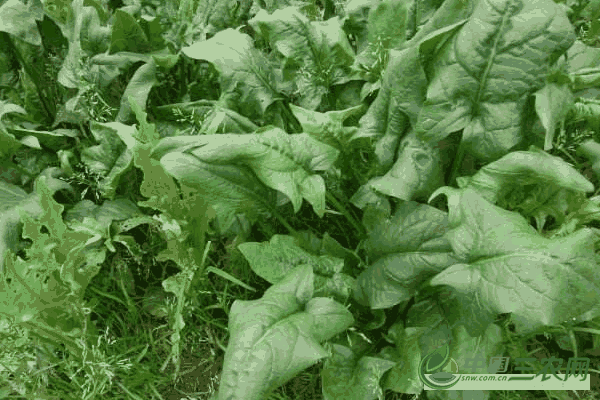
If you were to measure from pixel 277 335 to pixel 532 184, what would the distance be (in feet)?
2.50

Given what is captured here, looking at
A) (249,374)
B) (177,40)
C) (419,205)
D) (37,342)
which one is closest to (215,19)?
(177,40)

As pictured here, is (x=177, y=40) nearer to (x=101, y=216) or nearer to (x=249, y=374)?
(x=101, y=216)

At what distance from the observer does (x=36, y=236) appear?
57.1 inches

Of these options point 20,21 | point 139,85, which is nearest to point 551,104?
point 139,85

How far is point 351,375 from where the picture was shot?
145cm

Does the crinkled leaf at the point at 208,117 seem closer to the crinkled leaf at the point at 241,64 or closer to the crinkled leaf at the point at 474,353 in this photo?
the crinkled leaf at the point at 241,64

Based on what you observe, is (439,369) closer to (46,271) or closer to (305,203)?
(305,203)

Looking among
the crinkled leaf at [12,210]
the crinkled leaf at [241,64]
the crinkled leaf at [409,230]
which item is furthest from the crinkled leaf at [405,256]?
the crinkled leaf at [12,210]

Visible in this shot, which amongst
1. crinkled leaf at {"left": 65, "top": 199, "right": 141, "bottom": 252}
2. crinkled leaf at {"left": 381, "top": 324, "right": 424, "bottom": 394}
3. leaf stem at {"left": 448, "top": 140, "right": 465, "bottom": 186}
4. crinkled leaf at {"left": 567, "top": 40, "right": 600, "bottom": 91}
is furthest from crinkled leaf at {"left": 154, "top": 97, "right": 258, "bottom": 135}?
crinkled leaf at {"left": 567, "top": 40, "right": 600, "bottom": 91}

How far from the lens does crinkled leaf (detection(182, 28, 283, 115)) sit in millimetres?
1707

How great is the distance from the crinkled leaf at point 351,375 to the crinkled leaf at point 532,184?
1.55 feet

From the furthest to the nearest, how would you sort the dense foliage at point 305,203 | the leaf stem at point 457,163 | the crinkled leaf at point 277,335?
the leaf stem at point 457,163 → the dense foliage at point 305,203 → the crinkled leaf at point 277,335

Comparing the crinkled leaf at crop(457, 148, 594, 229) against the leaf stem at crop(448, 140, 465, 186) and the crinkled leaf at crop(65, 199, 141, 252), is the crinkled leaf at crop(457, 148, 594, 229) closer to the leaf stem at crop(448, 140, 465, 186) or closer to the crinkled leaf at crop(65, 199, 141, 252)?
the leaf stem at crop(448, 140, 465, 186)

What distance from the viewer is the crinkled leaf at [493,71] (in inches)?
52.7
